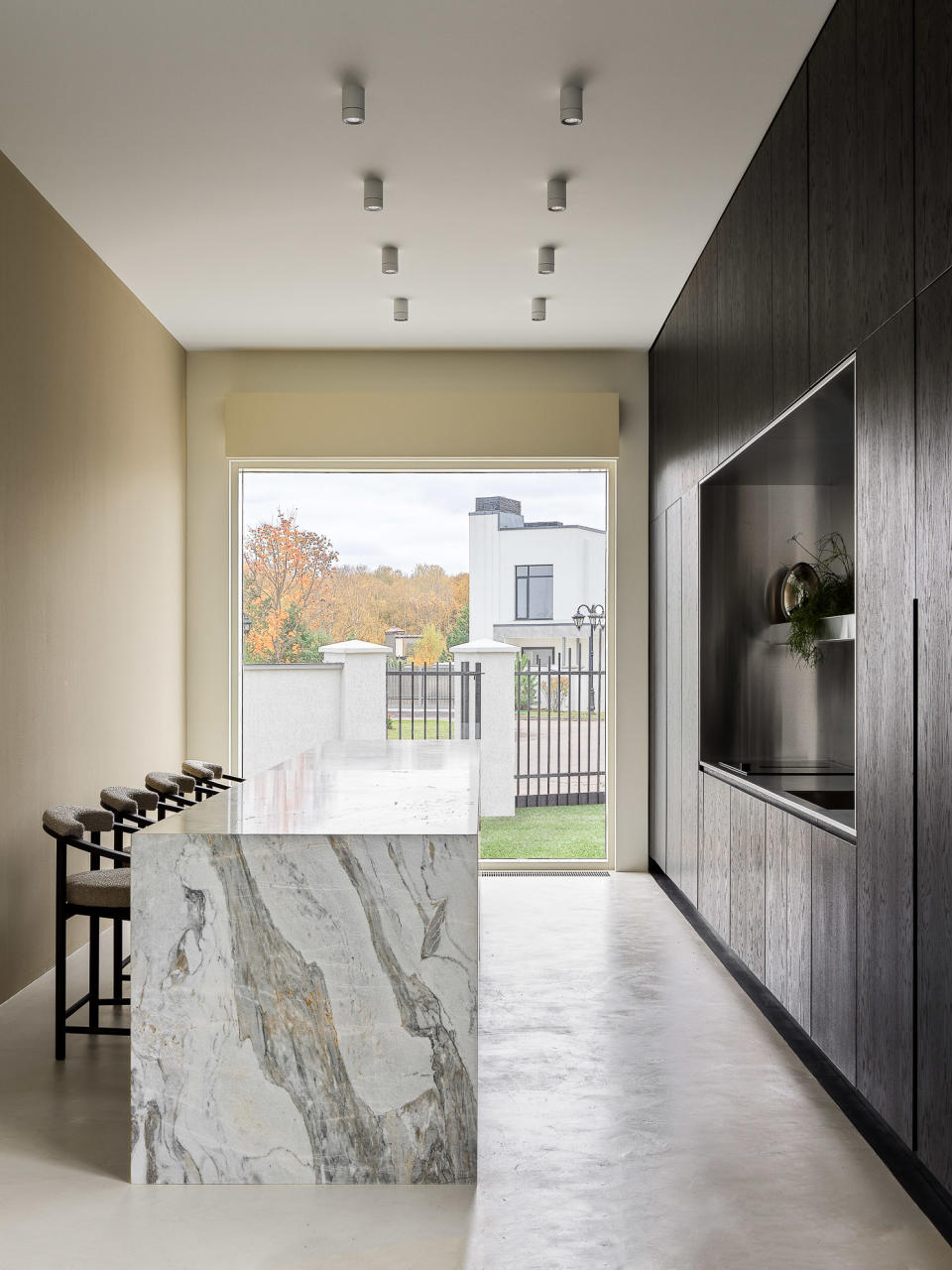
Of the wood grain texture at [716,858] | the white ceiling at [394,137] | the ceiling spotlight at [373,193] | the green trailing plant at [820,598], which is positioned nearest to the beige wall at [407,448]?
the white ceiling at [394,137]

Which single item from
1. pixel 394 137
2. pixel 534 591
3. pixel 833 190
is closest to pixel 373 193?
pixel 394 137

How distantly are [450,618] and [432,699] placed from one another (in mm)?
525

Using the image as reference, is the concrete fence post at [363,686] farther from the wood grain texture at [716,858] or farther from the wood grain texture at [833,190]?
the wood grain texture at [833,190]

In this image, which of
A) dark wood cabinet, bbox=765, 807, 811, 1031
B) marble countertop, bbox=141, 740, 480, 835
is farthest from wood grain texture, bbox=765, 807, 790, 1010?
marble countertop, bbox=141, 740, 480, 835

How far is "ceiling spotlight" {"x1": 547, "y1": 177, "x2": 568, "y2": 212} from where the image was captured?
4.30 meters

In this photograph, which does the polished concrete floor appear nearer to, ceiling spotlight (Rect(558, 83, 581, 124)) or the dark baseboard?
the dark baseboard

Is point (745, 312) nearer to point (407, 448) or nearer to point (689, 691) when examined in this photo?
point (689, 691)

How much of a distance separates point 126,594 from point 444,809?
10.3 feet

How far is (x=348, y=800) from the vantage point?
314 centimetres

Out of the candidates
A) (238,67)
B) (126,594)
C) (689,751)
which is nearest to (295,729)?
(126,594)

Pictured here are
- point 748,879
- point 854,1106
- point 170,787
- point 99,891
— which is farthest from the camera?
point 170,787

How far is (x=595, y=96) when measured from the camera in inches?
146

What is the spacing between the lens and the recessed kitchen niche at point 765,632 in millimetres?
4680

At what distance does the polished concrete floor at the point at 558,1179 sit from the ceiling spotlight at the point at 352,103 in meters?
3.00
